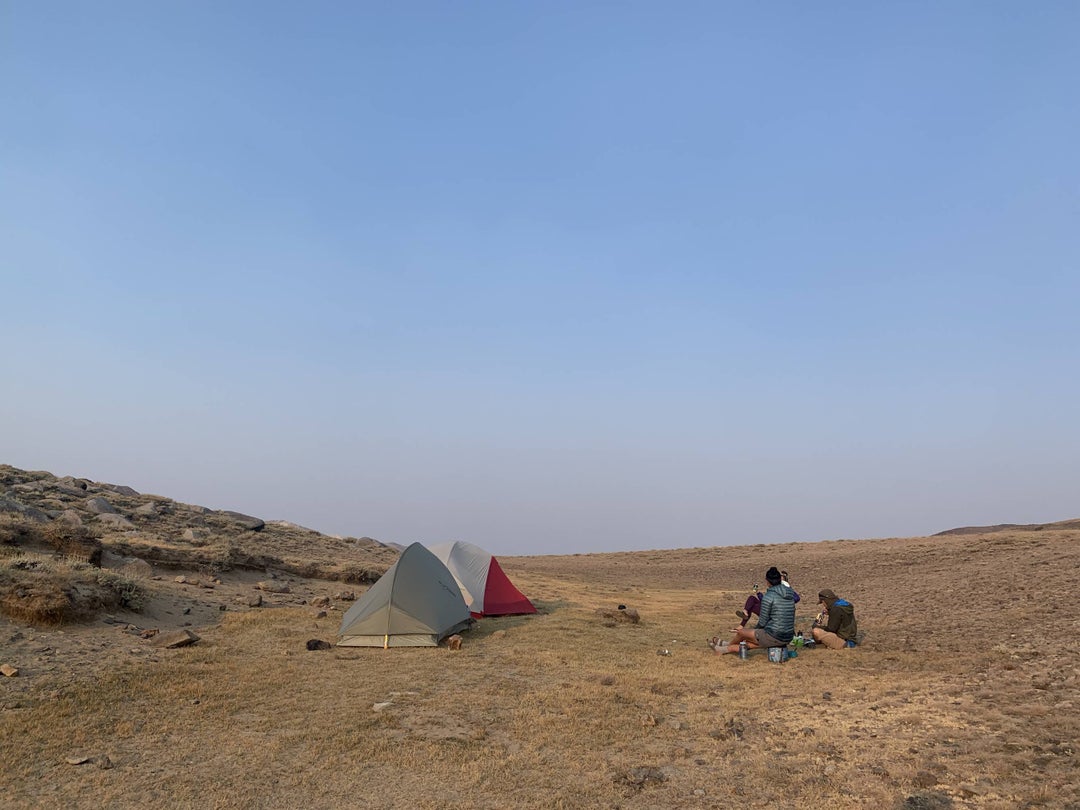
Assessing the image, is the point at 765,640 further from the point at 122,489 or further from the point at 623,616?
the point at 122,489

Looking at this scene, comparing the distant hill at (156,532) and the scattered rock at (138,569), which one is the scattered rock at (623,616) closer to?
the distant hill at (156,532)

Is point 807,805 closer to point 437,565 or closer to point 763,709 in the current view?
point 763,709

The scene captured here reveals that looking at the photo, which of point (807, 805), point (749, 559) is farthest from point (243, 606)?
point (749, 559)

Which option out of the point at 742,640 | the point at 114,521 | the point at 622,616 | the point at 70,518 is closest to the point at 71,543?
the point at 70,518

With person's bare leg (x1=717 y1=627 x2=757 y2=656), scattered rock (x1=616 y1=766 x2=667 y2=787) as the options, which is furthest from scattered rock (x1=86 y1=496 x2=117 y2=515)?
scattered rock (x1=616 y1=766 x2=667 y2=787)

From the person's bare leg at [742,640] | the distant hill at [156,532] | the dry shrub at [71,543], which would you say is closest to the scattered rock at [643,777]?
the person's bare leg at [742,640]

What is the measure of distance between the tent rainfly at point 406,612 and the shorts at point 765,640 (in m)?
6.79

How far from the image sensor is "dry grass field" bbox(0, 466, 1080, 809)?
725 centimetres

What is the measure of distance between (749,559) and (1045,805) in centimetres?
4295

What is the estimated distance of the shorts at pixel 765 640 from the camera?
45.9 feet

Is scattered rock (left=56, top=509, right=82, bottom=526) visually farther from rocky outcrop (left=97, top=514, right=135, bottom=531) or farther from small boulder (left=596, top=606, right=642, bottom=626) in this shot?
small boulder (left=596, top=606, right=642, bottom=626)

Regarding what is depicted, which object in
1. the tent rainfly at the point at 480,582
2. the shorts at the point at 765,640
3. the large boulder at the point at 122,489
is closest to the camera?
the shorts at the point at 765,640

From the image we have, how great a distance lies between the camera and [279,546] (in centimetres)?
2872

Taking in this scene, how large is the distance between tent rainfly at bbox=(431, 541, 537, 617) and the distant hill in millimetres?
5231
